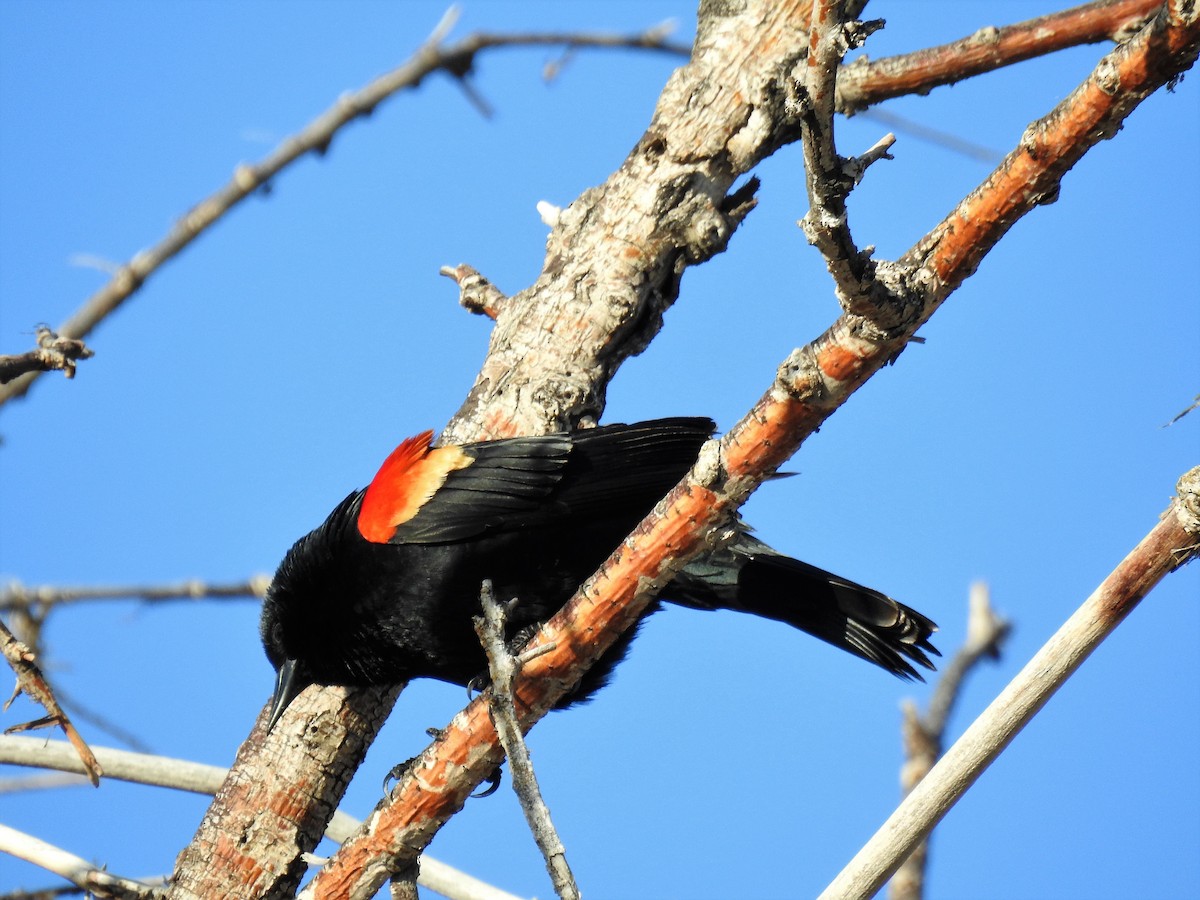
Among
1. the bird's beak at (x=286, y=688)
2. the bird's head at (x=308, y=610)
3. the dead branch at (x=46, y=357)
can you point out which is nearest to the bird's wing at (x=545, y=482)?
the bird's head at (x=308, y=610)

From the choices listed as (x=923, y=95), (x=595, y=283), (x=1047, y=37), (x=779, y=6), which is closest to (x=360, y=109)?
(x=595, y=283)

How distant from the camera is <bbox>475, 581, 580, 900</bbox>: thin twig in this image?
1838 millimetres

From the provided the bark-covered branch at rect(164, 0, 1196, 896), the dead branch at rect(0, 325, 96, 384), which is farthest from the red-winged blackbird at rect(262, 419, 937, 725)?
the dead branch at rect(0, 325, 96, 384)

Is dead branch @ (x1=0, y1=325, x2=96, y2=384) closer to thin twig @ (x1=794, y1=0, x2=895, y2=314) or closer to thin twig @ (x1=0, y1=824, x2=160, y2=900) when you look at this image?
thin twig @ (x1=0, y1=824, x2=160, y2=900)

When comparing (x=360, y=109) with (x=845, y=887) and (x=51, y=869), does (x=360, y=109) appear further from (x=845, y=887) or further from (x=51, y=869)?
(x=845, y=887)

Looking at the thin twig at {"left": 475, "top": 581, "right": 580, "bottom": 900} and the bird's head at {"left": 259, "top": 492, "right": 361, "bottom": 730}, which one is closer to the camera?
the thin twig at {"left": 475, "top": 581, "right": 580, "bottom": 900}

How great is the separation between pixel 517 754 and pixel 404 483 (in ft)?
4.69

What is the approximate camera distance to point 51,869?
2.45m

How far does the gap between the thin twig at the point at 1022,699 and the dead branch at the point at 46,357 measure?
179 cm

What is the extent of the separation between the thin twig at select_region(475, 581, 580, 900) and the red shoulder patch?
0.97m

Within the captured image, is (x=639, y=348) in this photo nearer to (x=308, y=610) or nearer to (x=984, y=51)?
(x=308, y=610)

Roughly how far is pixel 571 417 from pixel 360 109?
1.15 m

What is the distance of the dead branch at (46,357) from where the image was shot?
2.38m

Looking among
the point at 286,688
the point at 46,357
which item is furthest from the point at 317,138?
the point at 286,688
